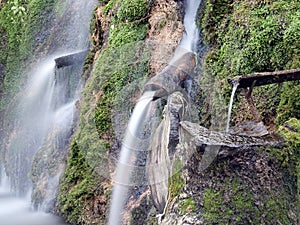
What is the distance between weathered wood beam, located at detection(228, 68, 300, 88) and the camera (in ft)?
13.2

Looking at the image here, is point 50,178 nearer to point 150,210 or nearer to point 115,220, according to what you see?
point 115,220

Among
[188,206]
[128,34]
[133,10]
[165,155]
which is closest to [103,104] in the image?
[128,34]

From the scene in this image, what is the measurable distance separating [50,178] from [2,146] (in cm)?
427

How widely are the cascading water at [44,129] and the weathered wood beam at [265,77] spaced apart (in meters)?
4.40

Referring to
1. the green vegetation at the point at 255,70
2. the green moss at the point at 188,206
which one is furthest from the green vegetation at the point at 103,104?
the green moss at the point at 188,206

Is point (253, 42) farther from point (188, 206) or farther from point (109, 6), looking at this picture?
point (109, 6)

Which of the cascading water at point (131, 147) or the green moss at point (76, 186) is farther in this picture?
the green moss at point (76, 186)

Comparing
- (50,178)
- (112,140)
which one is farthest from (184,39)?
(50,178)

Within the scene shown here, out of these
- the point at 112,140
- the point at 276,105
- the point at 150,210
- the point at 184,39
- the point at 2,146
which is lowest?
the point at 2,146

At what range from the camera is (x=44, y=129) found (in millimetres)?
10070

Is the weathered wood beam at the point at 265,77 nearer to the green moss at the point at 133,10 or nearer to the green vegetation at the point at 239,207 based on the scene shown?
the green vegetation at the point at 239,207

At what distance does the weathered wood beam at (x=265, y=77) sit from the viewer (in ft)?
13.2

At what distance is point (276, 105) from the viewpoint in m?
5.08

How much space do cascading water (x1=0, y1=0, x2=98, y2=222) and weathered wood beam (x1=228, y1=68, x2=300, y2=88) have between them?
440 centimetres
